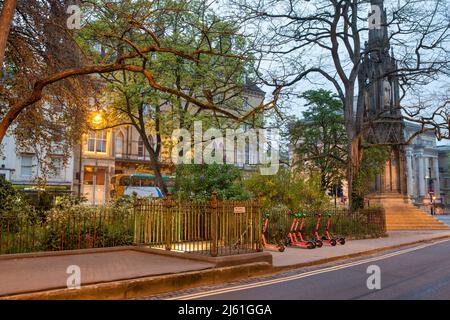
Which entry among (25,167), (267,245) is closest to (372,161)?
(267,245)

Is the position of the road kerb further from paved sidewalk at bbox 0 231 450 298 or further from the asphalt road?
the asphalt road

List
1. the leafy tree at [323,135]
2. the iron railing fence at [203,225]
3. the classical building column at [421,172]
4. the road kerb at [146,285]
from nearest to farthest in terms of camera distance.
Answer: the road kerb at [146,285], the iron railing fence at [203,225], the leafy tree at [323,135], the classical building column at [421,172]

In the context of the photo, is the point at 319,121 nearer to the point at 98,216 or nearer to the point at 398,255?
the point at 398,255

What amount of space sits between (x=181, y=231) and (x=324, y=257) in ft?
15.7

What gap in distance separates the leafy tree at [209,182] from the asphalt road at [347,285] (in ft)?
21.9

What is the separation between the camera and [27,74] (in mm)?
13109

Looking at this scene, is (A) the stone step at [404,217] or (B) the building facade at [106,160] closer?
(A) the stone step at [404,217]

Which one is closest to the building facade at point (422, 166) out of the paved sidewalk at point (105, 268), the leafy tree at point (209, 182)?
the leafy tree at point (209, 182)

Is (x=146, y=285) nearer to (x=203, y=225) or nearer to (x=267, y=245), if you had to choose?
(x=203, y=225)

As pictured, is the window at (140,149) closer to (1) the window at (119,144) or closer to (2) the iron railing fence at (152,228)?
(1) the window at (119,144)

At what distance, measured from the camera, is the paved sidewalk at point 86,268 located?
7633 mm

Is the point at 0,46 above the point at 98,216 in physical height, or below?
above

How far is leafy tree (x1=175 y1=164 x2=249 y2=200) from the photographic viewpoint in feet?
58.6
